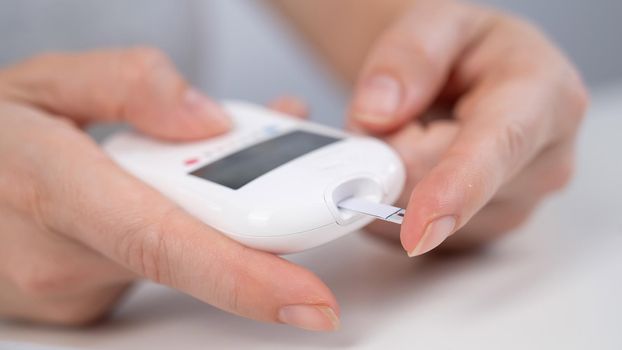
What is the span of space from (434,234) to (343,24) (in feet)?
1.80

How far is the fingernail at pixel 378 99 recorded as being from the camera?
516mm

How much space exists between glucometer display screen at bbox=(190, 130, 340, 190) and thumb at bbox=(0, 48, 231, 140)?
0.19 ft


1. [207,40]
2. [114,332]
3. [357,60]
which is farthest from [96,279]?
[207,40]

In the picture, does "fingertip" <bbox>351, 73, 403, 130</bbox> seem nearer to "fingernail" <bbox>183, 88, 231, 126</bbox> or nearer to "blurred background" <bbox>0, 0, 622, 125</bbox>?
"fingernail" <bbox>183, 88, 231, 126</bbox>

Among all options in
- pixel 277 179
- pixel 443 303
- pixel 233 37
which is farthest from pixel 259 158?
pixel 233 37

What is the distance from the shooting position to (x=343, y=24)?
2.84 feet

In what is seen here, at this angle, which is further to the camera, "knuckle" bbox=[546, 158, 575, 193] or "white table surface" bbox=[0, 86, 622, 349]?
"knuckle" bbox=[546, 158, 575, 193]

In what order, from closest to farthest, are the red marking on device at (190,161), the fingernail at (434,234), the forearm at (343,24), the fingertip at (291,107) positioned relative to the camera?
1. the fingernail at (434,234)
2. the red marking on device at (190,161)
3. the fingertip at (291,107)
4. the forearm at (343,24)

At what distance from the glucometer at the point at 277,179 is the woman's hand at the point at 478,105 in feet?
0.12

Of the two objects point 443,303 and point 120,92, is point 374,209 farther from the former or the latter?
point 120,92

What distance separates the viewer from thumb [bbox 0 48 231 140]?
0.52m

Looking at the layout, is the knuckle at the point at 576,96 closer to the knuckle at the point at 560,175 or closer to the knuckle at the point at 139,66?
the knuckle at the point at 560,175

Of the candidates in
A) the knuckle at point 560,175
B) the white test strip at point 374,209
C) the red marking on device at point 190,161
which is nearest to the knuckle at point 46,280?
the red marking on device at point 190,161

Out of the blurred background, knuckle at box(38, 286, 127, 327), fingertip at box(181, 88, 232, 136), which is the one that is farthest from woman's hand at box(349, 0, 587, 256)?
the blurred background
